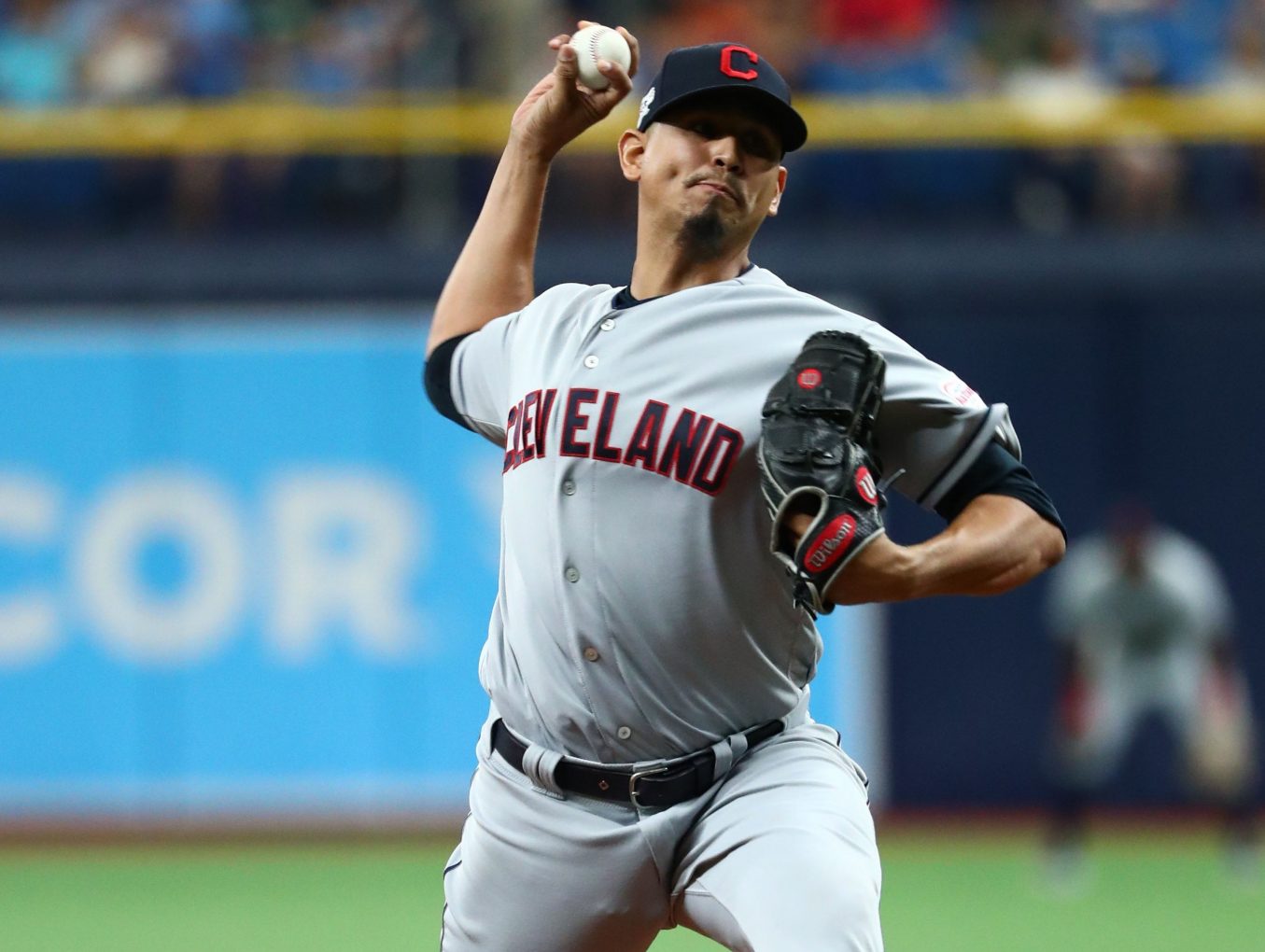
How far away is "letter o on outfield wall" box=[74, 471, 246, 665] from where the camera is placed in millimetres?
10328

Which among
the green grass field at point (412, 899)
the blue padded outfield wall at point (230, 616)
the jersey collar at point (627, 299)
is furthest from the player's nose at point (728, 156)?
the blue padded outfield wall at point (230, 616)

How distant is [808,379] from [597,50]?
0.98 m

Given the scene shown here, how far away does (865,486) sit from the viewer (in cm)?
294

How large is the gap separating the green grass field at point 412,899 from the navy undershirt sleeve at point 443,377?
389 cm

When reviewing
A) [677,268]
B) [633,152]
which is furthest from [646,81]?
[677,268]

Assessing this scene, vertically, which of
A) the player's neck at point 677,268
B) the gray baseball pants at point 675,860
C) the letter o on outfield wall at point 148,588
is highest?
the player's neck at point 677,268

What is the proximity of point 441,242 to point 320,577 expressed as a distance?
1924 mm

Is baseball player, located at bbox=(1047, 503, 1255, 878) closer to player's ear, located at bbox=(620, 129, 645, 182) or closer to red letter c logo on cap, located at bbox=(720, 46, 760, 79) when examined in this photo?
player's ear, located at bbox=(620, 129, 645, 182)

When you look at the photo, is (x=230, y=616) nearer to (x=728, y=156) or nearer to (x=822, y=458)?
(x=728, y=156)

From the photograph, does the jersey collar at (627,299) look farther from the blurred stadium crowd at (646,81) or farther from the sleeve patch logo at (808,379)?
the blurred stadium crowd at (646,81)

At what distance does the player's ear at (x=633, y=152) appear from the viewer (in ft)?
11.6

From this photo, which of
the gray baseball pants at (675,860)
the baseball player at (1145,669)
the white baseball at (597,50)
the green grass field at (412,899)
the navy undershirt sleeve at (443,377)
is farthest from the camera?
the baseball player at (1145,669)

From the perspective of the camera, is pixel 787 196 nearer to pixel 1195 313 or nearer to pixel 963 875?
pixel 1195 313

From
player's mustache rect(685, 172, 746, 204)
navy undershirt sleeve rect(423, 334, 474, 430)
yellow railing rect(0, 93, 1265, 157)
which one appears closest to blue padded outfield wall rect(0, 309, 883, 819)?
yellow railing rect(0, 93, 1265, 157)
